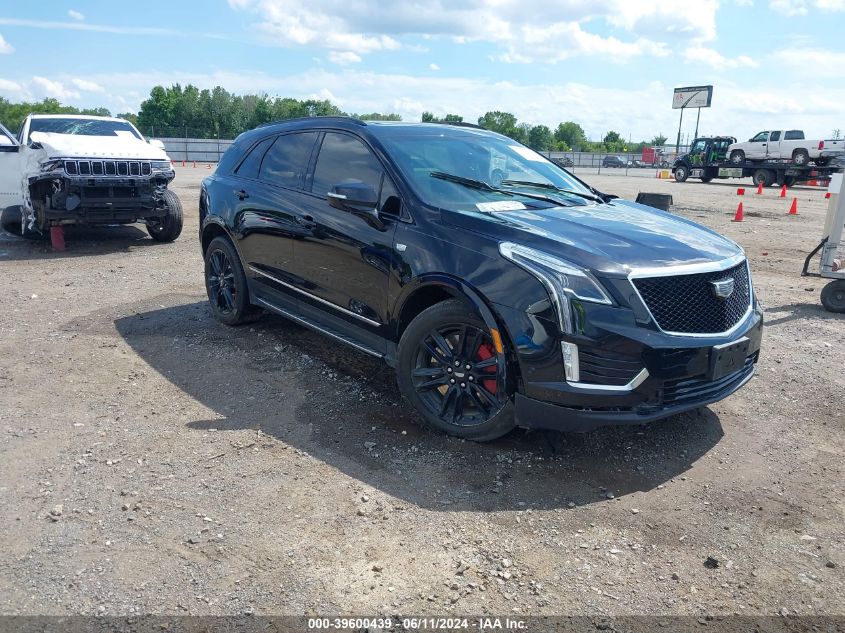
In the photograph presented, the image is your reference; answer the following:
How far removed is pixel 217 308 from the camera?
6.42m

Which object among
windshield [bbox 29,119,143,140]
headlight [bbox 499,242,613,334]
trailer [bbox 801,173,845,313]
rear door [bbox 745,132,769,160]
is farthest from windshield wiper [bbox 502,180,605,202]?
rear door [bbox 745,132,769,160]

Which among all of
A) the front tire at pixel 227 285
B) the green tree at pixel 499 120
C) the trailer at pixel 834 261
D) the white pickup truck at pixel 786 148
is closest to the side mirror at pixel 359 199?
the front tire at pixel 227 285

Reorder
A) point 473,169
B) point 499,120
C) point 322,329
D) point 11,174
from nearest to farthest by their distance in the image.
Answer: point 473,169, point 322,329, point 11,174, point 499,120

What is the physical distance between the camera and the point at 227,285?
6.27 m

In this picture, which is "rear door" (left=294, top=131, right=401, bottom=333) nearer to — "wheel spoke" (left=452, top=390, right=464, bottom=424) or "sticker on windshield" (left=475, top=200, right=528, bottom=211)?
"sticker on windshield" (left=475, top=200, right=528, bottom=211)

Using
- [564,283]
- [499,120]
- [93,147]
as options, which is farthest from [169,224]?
[499,120]

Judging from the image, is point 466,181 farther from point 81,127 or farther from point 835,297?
point 81,127

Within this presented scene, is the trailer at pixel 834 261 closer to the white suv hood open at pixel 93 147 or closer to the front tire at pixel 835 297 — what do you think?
the front tire at pixel 835 297

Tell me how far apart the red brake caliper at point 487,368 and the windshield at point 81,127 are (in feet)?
29.6

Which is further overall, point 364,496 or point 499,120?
point 499,120

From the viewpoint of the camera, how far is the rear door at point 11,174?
32.6ft

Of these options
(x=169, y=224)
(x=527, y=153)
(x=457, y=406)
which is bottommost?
(x=457, y=406)

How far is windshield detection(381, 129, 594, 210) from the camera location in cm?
439

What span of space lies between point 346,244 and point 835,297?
5.60m
